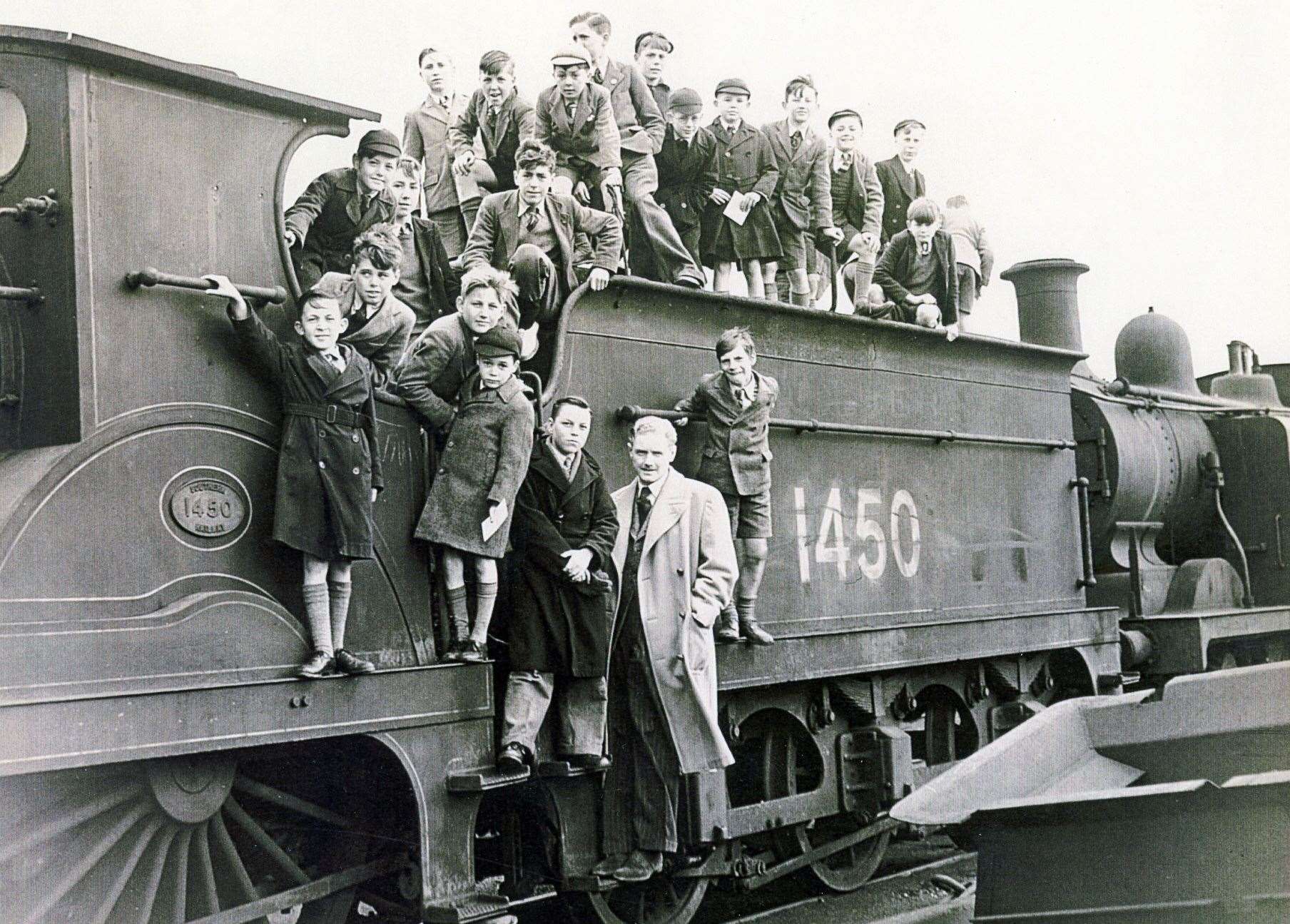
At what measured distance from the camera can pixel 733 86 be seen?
8.36m

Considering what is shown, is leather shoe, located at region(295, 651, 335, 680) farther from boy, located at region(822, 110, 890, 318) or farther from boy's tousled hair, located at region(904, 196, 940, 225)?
boy, located at region(822, 110, 890, 318)

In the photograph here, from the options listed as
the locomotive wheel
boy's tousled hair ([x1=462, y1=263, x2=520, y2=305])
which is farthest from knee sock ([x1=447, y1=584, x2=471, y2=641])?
boy's tousled hair ([x1=462, y1=263, x2=520, y2=305])

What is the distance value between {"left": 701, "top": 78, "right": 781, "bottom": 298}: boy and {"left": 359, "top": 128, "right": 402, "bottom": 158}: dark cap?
318 cm

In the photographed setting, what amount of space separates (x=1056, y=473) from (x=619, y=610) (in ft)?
13.3

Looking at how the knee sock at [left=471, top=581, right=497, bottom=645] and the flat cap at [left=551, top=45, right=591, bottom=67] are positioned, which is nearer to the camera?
the knee sock at [left=471, top=581, right=497, bottom=645]

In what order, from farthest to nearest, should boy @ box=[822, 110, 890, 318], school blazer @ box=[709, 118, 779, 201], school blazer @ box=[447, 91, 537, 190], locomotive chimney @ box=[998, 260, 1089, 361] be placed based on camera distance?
1. locomotive chimney @ box=[998, 260, 1089, 361]
2. boy @ box=[822, 110, 890, 318]
3. school blazer @ box=[709, 118, 779, 201]
4. school blazer @ box=[447, 91, 537, 190]

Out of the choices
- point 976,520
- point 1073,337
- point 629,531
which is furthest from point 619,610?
point 1073,337

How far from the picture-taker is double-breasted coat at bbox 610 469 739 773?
5.53m

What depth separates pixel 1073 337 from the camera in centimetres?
1045

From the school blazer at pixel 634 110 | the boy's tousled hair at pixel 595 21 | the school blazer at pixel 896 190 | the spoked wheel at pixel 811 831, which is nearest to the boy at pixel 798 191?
the school blazer at pixel 896 190

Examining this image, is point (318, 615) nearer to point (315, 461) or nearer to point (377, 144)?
point (315, 461)

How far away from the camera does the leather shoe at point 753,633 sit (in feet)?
20.0

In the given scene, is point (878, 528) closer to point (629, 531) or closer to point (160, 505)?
point (629, 531)

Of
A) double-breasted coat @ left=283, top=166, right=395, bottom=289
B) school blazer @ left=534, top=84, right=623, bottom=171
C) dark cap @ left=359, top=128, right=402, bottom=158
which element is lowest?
double-breasted coat @ left=283, top=166, right=395, bottom=289
